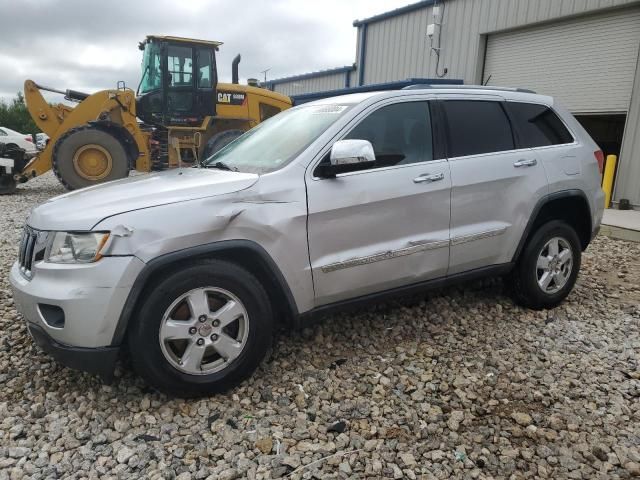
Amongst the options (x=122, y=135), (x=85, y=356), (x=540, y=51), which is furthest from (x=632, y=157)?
(x=122, y=135)

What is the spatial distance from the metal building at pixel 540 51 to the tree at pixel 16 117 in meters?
39.3

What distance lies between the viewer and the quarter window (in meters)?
3.31

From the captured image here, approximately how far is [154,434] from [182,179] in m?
1.49

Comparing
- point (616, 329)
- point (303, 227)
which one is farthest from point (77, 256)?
point (616, 329)

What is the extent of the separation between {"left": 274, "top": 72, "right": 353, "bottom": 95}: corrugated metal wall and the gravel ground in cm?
1640

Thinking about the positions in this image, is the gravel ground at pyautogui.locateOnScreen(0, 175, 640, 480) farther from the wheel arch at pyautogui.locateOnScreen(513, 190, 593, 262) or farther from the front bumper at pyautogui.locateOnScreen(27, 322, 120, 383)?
the wheel arch at pyautogui.locateOnScreen(513, 190, 593, 262)

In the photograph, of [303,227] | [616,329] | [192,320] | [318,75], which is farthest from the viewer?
[318,75]

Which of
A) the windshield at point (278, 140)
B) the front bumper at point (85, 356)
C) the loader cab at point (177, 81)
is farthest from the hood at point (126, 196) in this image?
the loader cab at point (177, 81)

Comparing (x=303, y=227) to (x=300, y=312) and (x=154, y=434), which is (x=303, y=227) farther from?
(x=154, y=434)

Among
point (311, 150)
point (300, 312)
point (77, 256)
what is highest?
point (311, 150)

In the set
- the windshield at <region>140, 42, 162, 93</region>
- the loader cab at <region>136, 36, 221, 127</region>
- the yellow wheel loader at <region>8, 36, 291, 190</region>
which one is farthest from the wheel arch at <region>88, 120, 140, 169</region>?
the windshield at <region>140, 42, 162, 93</region>

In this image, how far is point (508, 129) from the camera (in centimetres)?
391

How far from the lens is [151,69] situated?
10781 millimetres

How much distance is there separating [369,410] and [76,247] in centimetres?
181
